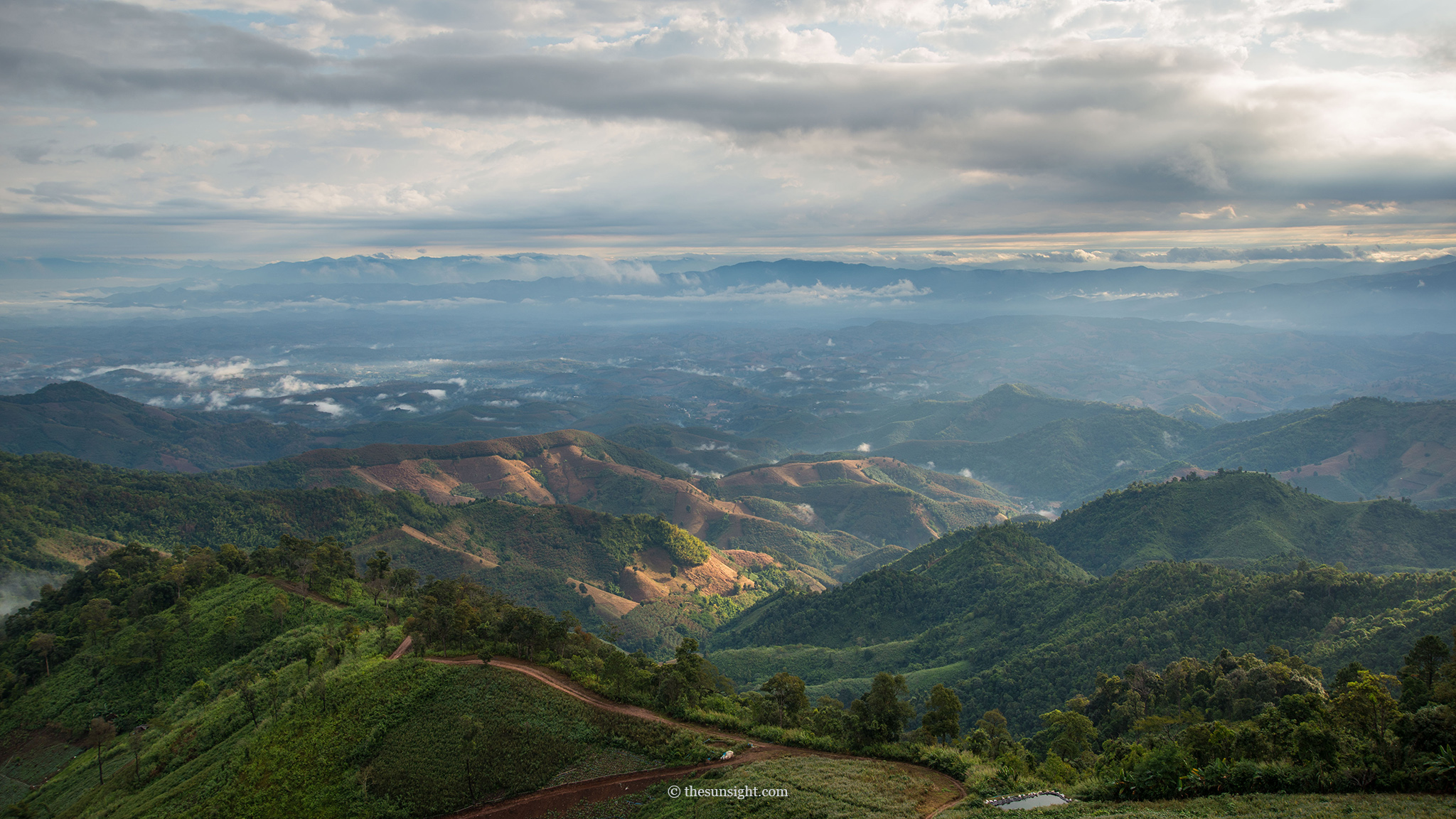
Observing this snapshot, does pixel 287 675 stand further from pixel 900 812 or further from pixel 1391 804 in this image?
pixel 1391 804

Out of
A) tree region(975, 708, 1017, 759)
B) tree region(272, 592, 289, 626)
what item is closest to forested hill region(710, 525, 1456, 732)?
tree region(975, 708, 1017, 759)

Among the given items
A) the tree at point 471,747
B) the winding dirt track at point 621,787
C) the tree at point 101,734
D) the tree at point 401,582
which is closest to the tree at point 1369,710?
the winding dirt track at point 621,787

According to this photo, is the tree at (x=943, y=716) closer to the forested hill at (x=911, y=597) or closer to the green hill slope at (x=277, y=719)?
the green hill slope at (x=277, y=719)

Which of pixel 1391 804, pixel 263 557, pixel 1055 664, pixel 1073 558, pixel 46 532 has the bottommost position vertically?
pixel 1073 558

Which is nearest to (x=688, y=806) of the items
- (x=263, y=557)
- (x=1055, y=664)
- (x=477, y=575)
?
(x=263, y=557)

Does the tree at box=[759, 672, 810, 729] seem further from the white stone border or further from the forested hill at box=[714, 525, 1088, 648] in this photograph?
the forested hill at box=[714, 525, 1088, 648]

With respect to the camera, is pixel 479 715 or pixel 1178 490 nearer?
pixel 479 715
